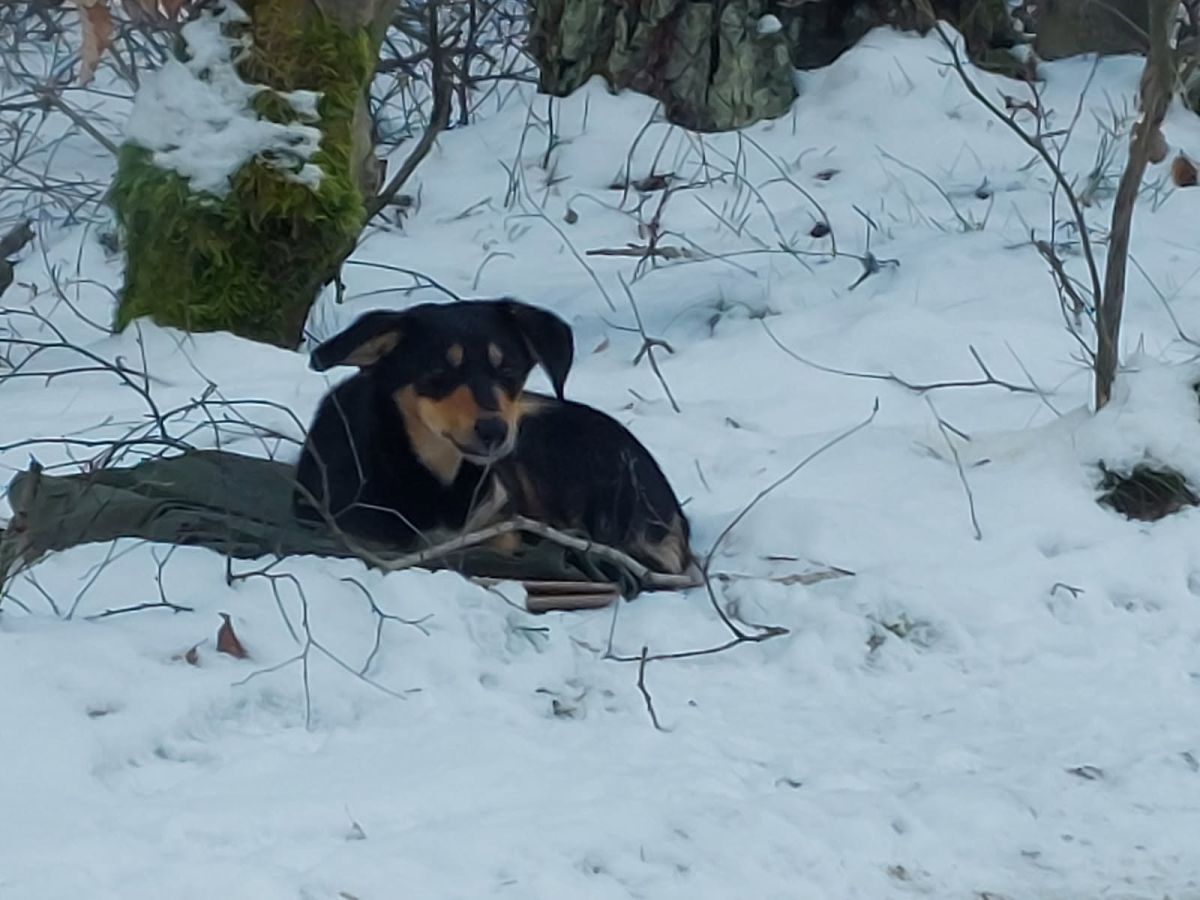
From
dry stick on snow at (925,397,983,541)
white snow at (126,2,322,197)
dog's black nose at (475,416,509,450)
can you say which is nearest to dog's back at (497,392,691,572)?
dog's black nose at (475,416,509,450)

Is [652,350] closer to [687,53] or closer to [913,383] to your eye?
[913,383]

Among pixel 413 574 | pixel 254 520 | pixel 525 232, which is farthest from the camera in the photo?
pixel 525 232

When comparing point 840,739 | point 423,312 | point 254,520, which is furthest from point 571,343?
point 840,739

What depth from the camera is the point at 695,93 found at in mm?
9102

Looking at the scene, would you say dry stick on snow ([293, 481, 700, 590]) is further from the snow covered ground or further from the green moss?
the green moss

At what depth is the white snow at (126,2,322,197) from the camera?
6047 mm

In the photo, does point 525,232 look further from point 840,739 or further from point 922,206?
point 840,739

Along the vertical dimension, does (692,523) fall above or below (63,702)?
below

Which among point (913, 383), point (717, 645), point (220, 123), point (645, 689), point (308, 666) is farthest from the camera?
point (913, 383)

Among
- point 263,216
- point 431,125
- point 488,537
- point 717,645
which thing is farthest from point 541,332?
point 431,125

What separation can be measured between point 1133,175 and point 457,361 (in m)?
1.93

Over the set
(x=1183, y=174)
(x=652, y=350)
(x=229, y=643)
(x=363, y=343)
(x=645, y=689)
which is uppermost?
(x=363, y=343)

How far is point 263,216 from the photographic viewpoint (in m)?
6.14

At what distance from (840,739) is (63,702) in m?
1.46
